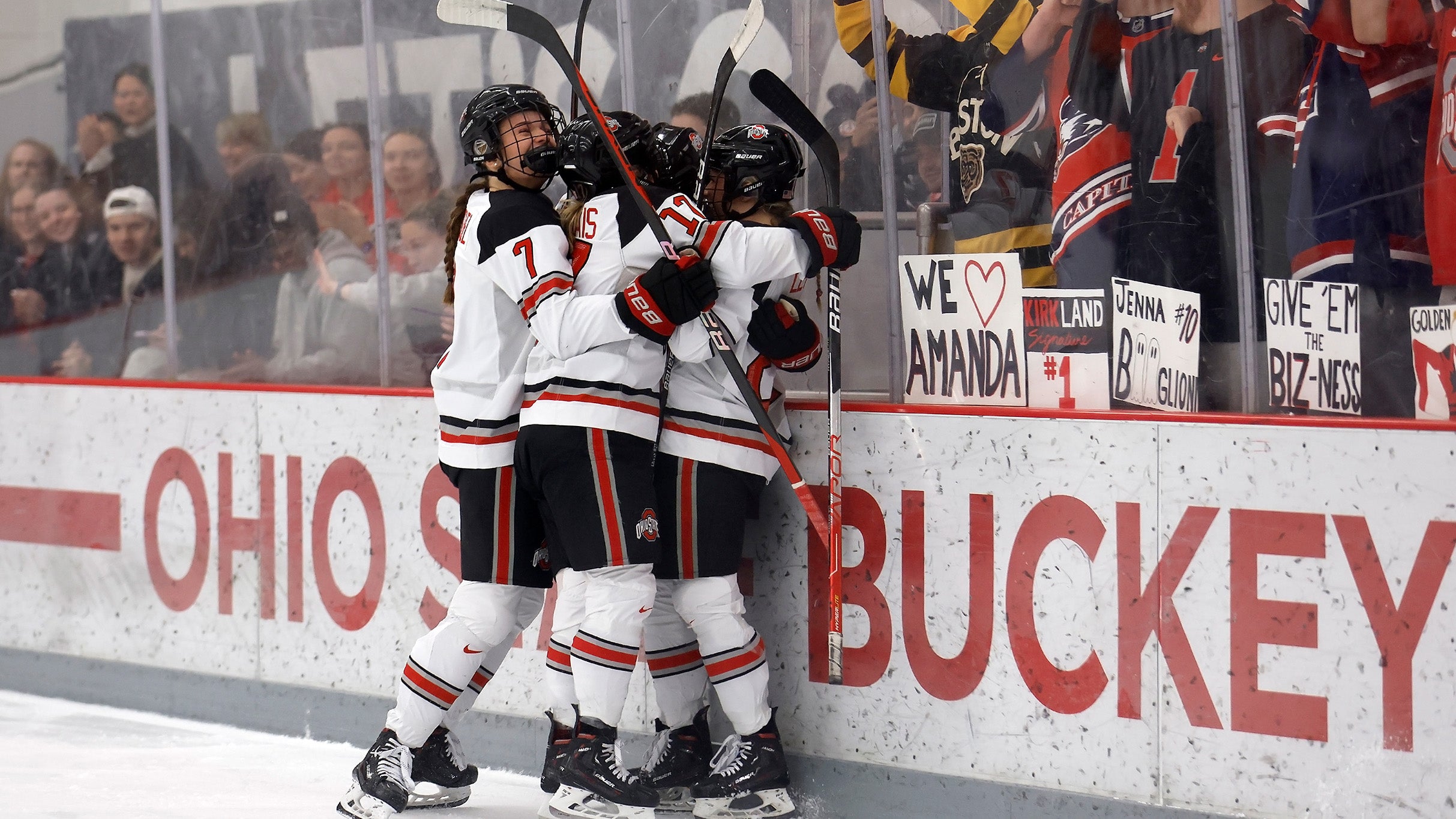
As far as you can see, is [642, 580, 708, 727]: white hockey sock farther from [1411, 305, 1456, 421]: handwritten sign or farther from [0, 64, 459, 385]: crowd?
[1411, 305, 1456, 421]: handwritten sign

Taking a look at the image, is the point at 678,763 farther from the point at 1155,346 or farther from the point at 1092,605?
the point at 1155,346

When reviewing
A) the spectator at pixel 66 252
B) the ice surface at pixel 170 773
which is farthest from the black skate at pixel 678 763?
the spectator at pixel 66 252

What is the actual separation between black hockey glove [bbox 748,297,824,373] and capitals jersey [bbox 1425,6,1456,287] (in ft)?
3.72

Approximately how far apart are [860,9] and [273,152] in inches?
69.6

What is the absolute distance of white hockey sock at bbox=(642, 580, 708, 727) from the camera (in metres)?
Result: 2.79

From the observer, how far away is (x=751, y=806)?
2676 millimetres

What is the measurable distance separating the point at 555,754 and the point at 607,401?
79 cm

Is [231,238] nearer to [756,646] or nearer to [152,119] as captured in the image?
[152,119]

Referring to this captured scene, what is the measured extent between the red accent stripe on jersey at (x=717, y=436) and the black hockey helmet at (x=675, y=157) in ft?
1.60

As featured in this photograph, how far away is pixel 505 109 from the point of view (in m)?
2.67

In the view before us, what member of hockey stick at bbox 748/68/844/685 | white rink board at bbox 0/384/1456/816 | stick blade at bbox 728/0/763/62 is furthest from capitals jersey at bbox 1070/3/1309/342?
stick blade at bbox 728/0/763/62

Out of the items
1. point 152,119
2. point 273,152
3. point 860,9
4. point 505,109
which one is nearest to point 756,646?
point 505,109

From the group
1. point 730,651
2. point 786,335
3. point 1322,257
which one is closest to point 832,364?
point 786,335

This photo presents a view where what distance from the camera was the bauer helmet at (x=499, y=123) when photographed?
2672 millimetres
